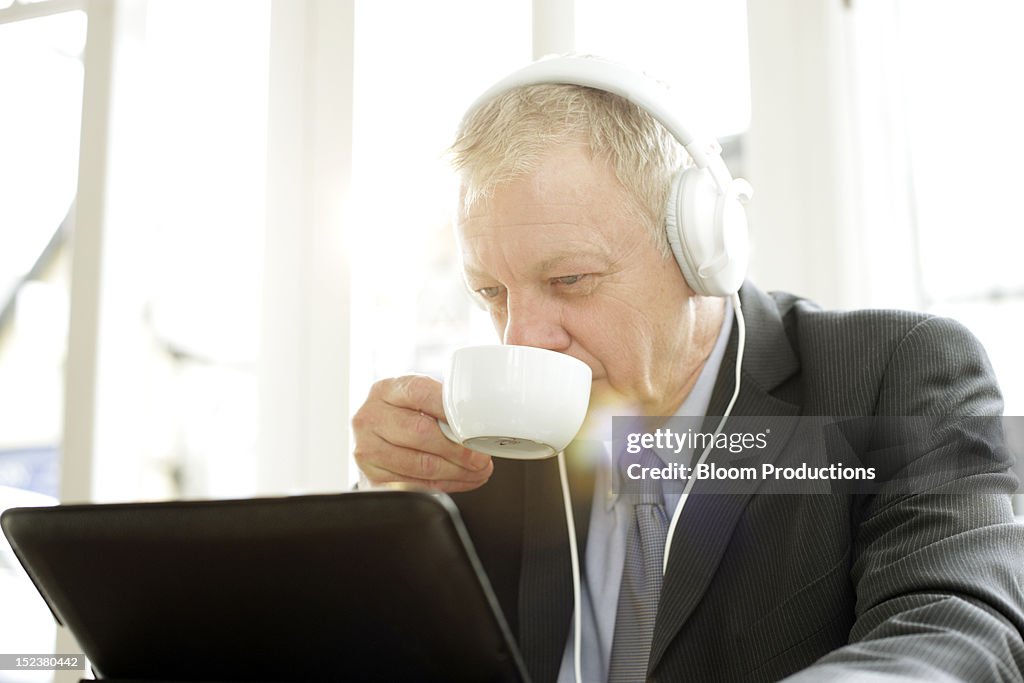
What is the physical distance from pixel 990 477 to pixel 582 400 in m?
0.43

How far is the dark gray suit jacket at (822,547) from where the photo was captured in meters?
0.78

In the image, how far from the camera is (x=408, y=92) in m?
2.12

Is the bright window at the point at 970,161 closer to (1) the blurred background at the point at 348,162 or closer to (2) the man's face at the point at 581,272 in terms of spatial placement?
(1) the blurred background at the point at 348,162

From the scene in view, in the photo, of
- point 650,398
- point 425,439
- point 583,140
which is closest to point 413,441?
point 425,439

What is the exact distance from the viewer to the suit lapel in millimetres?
1009

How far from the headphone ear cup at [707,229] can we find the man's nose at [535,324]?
179 millimetres

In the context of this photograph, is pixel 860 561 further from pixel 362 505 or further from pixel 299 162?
pixel 299 162

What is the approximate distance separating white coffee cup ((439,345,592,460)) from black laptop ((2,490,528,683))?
28 cm

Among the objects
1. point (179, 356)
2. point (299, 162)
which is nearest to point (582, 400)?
point (299, 162)

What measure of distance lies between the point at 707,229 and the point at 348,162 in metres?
1.09

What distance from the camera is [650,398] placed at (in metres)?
1.16

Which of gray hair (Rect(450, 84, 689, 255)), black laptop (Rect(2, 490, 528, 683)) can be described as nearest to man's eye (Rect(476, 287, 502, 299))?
gray hair (Rect(450, 84, 689, 255))

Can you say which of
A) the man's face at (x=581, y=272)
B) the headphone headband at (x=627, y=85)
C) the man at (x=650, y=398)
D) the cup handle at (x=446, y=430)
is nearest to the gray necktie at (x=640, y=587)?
the man at (x=650, y=398)

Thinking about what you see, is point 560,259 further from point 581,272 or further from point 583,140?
point 583,140
